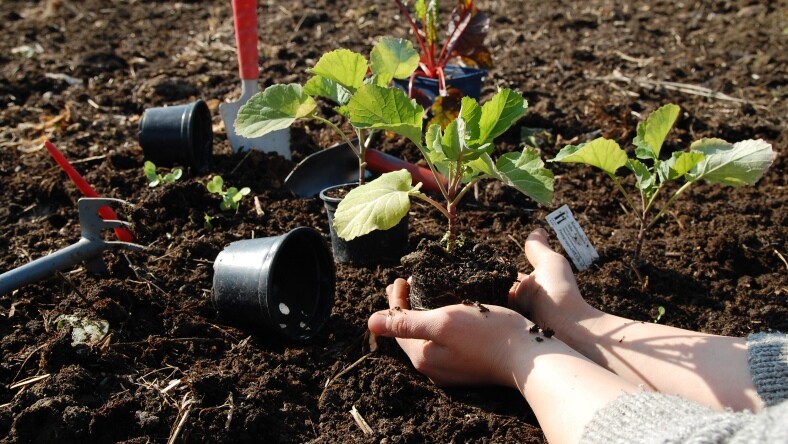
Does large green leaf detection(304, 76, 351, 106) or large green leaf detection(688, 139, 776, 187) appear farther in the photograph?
large green leaf detection(304, 76, 351, 106)

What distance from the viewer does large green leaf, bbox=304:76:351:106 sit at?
2.10 meters

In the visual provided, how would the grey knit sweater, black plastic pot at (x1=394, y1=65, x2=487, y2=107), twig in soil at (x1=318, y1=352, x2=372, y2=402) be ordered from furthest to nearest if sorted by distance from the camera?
1. black plastic pot at (x1=394, y1=65, x2=487, y2=107)
2. twig in soil at (x1=318, y1=352, x2=372, y2=402)
3. the grey knit sweater

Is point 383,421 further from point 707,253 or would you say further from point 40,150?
point 40,150

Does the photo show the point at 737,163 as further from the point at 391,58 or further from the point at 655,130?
the point at 391,58

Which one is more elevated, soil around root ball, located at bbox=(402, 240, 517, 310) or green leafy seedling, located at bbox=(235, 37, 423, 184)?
green leafy seedling, located at bbox=(235, 37, 423, 184)

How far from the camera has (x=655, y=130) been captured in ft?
6.65

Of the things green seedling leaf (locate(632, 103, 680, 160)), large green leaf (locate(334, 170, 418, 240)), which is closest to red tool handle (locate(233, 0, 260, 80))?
large green leaf (locate(334, 170, 418, 240))

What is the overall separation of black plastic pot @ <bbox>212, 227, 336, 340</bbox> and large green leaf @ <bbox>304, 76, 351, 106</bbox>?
442mm

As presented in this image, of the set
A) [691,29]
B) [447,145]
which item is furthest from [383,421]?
[691,29]

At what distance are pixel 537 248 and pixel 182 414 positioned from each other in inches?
43.0

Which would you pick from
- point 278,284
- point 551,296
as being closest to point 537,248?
point 551,296

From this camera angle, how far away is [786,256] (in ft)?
7.50

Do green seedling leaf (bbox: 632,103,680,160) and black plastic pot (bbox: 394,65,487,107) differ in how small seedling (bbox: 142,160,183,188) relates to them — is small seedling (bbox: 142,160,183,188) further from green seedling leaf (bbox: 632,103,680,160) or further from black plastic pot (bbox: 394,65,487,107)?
green seedling leaf (bbox: 632,103,680,160)

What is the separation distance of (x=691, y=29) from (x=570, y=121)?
65.5 inches
